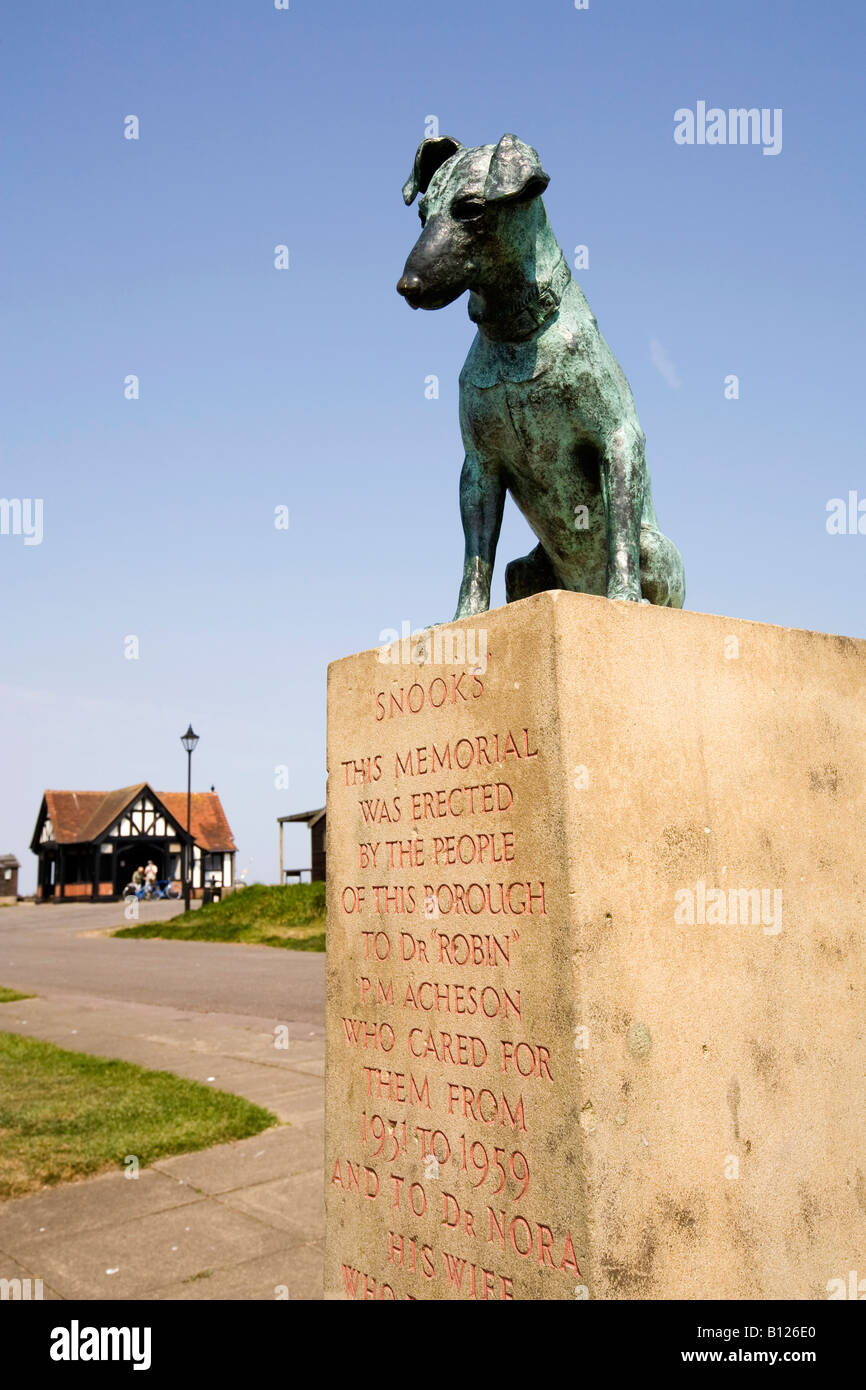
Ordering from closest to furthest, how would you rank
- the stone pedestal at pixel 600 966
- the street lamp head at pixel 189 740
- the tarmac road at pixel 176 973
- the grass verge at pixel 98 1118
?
the stone pedestal at pixel 600 966, the grass verge at pixel 98 1118, the tarmac road at pixel 176 973, the street lamp head at pixel 189 740

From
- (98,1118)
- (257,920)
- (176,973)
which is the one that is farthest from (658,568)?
(257,920)

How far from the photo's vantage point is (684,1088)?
2512mm

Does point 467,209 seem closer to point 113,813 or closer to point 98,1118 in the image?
point 98,1118

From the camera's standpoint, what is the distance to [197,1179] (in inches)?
225

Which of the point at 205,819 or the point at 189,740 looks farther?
the point at 205,819

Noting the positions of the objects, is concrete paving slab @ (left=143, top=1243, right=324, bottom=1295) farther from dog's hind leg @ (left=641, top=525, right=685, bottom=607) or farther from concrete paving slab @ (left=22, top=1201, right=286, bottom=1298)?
dog's hind leg @ (left=641, top=525, right=685, bottom=607)

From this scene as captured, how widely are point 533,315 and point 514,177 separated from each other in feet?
1.23

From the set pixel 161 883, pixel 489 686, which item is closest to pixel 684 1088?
pixel 489 686

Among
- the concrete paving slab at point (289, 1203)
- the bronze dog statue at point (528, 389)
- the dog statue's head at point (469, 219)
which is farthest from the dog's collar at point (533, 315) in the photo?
the concrete paving slab at point (289, 1203)

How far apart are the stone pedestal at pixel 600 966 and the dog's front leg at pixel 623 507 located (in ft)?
0.81

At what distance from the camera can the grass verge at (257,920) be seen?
2159 centimetres

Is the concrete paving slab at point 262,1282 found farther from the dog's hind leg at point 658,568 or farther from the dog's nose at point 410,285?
the dog's nose at point 410,285

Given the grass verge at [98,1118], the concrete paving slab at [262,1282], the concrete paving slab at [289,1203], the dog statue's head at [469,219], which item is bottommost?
the grass verge at [98,1118]
